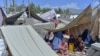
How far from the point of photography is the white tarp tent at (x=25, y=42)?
4734mm

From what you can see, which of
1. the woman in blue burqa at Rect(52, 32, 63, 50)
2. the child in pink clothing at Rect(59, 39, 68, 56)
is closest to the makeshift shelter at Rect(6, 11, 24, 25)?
the woman in blue burqa at Rect(52, 32, 63, 50)

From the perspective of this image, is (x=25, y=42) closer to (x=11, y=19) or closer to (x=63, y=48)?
(x=63, y=48)

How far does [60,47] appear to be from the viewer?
25.8 ft

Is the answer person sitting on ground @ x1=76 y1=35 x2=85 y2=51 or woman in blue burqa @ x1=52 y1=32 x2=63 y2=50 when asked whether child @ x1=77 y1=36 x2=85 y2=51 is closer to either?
person sitting on ground @ x1=76 y1=35 x2=85 y2=51

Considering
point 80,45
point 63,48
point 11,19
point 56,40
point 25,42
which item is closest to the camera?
point 25,42

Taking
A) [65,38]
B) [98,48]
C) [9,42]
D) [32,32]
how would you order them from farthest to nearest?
[65,38], [32,32], [9,42], [98,48]

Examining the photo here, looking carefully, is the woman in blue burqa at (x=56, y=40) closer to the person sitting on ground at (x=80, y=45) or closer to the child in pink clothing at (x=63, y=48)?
the child in pink clothing at (x=63, y=48)

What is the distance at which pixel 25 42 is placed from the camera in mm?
5199

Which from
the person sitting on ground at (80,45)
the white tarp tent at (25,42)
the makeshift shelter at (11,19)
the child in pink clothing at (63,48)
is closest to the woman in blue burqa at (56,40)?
the child in pink clothing at (63,48)

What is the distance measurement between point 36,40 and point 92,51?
9.00 ft

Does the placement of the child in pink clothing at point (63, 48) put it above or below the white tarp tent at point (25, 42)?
below

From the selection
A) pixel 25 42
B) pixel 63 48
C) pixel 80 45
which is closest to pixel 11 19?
pixel 80 45

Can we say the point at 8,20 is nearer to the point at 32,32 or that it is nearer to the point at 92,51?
the point at 32,32

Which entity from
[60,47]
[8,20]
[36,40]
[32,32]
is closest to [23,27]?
[32,32]
